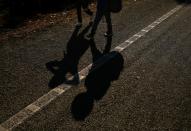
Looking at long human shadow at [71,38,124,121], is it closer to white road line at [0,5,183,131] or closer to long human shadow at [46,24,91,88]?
white road line at [0,5,183,131]

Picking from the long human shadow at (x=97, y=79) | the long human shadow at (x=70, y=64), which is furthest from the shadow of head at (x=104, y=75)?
the long human shadow at (x=70, y=64)

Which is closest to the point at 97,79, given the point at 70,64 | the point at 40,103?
the point at 70,64

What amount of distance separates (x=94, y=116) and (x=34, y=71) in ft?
6.37

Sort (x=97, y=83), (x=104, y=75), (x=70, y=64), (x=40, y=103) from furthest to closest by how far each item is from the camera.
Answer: (x=70, y=64) → (x=104, y=75) → (x=97, y=83) → (x=40, y=103)

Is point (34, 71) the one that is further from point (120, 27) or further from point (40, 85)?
point (120, 27)

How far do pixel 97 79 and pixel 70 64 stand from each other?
87cm

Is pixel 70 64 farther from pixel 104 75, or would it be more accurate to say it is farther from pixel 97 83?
pixel 97 83

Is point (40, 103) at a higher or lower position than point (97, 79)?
higher

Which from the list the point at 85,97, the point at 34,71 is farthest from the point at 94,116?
the point at 34,71

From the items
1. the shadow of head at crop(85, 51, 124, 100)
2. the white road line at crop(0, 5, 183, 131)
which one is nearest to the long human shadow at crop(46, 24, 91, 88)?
the white road line at crop(0, 5, 183, 131)

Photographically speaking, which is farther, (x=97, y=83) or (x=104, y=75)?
(x=104, y=75)

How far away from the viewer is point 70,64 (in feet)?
21.4

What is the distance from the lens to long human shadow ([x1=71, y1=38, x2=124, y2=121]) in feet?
16.3

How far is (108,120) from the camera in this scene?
4664 millimetres
